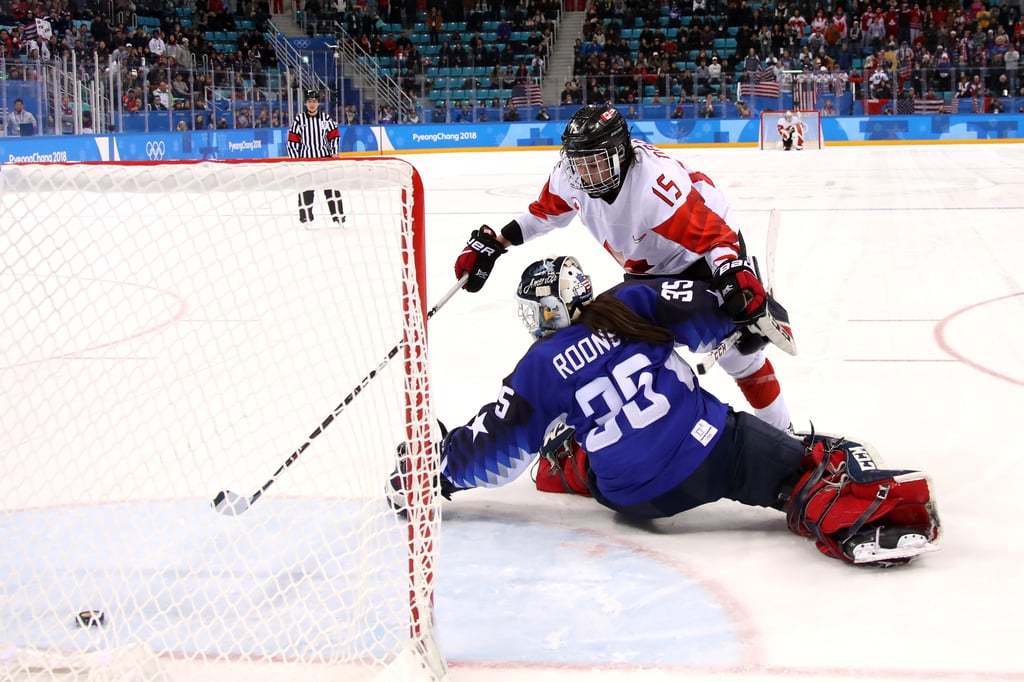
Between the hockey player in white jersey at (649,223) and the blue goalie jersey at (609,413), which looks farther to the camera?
the hockey player in white jersey at (649,223)

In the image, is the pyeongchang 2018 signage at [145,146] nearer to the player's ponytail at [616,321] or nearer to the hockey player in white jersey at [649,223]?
the hockey player in white jersey at [649,223]

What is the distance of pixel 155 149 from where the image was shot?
1487 centimetres

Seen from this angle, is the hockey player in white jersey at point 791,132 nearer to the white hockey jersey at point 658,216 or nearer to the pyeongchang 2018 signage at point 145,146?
the pyeongchang 2018 signage at point 145,146

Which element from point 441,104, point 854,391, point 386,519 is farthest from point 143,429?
point 441,104

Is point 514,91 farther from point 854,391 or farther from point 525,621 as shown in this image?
point 525,621

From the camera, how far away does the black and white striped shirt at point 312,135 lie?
387 inches

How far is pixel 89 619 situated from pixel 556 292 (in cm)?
127

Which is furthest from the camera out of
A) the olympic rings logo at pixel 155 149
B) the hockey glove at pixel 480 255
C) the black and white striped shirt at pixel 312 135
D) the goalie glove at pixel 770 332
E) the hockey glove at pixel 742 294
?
the olympic rings logo at pixel 155 149

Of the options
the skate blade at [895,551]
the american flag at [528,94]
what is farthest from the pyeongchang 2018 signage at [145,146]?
the skate blade at [895,551]

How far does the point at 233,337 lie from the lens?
3.38 m

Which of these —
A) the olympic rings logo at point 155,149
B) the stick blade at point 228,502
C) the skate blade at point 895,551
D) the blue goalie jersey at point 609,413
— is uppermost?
the blue goalie jersey at point 609,413

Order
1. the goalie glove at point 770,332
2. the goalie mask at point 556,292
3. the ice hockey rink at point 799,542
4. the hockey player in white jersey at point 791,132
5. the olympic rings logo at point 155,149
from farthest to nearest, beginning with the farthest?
1. the hockey player in white jersey at point 791,132
2. the olympic rings logo at point 155,149
3. the goalie glove at point 770,332
4. the goalie mask at point 556,292
5. the ice hockey rink at point 799,542

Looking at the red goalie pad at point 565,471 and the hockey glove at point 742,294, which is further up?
the hockey glove at point 742,294

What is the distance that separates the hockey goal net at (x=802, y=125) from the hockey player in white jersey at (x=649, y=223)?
51.0ft
